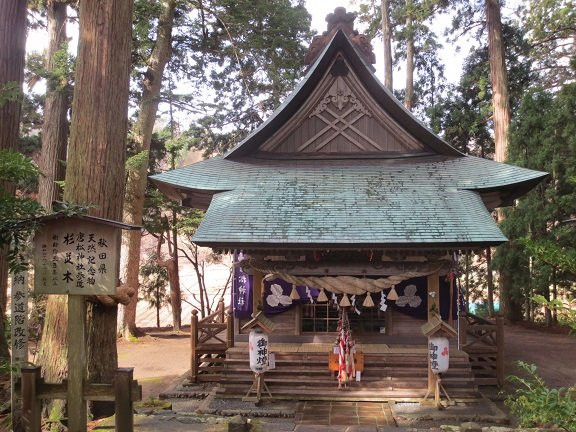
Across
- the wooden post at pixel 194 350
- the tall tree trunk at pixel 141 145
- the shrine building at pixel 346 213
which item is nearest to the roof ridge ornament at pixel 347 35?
the shrine building at pixel 346 213

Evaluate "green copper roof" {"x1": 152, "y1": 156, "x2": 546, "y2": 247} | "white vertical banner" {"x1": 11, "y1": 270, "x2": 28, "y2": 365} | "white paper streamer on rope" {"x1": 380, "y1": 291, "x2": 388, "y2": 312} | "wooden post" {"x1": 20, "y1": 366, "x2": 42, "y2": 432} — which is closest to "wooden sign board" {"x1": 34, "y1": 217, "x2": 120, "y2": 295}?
"wooden post" {"x1": 20, "y1": 366, "x2": 42, "y2": 432}

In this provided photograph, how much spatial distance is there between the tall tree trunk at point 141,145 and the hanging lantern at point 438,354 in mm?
11252

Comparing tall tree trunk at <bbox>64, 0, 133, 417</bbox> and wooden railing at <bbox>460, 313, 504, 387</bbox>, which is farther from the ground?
tall tree trunk at <bbox>64, 0, 133, 417</bbox>

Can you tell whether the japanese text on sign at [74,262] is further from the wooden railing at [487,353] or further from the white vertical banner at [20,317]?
the wooden railing at [487,353]

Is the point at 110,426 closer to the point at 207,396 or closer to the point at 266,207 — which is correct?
the point at 207,396

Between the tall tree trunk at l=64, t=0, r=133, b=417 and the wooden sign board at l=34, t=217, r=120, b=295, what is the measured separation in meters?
1.60

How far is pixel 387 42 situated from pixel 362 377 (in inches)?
811

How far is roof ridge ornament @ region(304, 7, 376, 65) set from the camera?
12133 mm

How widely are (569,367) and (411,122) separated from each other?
7659 millimetres

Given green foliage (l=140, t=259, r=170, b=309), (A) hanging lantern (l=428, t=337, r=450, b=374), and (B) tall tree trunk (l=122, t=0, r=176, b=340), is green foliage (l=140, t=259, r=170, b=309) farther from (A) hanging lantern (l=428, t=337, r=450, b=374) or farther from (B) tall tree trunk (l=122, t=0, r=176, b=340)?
(A) hanging lantern (l=428, t=337, r=450, b=374)

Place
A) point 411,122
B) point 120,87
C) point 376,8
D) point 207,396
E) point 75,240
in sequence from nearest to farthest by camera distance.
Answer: point 75,240 < point 120,87 < point 207,396 < point 411,122 < point 376,8

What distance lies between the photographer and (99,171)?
21.4ft

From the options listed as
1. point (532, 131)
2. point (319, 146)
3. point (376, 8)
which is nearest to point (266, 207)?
point (319, 146)

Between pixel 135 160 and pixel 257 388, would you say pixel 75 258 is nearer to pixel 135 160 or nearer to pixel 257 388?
pixel 257 388
